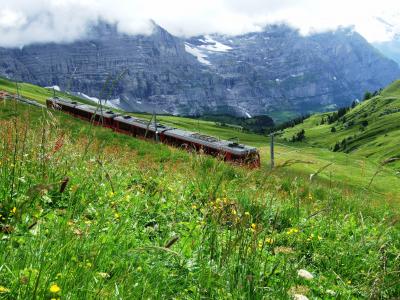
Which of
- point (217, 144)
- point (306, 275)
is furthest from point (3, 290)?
point (217, 144)

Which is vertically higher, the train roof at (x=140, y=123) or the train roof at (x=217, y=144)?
the train roof at (x=140, y=123)

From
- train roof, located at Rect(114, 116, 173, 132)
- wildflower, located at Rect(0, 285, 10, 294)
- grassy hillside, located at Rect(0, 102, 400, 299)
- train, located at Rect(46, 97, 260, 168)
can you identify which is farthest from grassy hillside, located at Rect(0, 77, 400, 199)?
train roof, located at Rect(114, 116, 173, 132)

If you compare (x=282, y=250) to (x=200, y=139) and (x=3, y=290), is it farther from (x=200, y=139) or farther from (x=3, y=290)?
(x=200, y=139)

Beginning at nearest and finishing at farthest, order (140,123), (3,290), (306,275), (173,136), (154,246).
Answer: (154,246)
(3,290)
(306,275)
(173,136)
(140,123)

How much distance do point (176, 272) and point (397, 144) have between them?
19219 centimetres

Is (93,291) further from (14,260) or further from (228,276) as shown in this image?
(228,276)

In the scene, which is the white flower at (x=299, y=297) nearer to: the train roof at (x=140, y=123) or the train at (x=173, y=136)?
the train at (x=173, y=136)

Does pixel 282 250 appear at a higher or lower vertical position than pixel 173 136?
higher

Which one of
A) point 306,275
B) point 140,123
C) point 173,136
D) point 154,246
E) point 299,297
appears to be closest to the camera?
point 154,246

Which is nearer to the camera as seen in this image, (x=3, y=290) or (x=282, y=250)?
(x=3, y=290)

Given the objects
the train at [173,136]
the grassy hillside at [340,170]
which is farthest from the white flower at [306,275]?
the train at [173,136]

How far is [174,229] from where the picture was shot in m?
6.22

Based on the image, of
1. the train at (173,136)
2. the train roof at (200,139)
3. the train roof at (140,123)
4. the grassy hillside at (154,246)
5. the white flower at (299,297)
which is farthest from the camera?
the train roof at (140,123)

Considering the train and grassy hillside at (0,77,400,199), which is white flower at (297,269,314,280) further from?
the train
